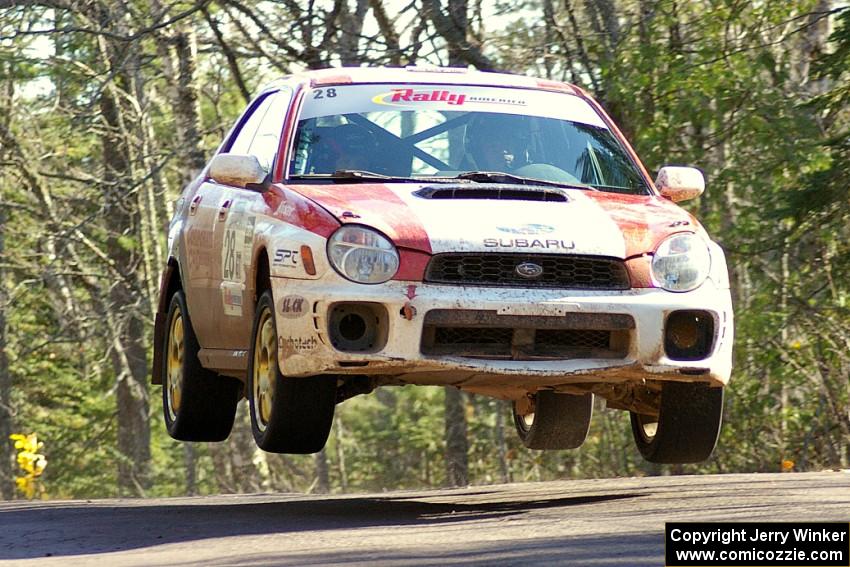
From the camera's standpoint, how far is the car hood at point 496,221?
7547 millimetres

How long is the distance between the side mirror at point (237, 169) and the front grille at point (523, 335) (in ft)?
4.66

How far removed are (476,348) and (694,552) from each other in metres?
1.97

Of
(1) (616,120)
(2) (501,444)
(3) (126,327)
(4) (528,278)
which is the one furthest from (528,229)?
(2) (501,444)

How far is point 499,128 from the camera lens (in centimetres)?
902

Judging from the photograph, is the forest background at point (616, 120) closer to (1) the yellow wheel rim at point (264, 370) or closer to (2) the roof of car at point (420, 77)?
(2) the roof of car at point (420, 77)

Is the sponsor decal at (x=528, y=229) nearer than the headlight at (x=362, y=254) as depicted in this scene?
No

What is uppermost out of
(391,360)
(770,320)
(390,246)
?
(390,246)

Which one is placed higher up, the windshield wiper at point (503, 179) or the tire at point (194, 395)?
the windshield wiper at point (503, 179)

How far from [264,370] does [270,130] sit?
155 cm

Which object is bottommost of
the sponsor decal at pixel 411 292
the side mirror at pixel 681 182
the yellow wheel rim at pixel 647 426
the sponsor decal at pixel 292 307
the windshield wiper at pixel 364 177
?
the yellow wheel rim at pixel 647 426

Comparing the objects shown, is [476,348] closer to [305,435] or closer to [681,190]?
[305,435]

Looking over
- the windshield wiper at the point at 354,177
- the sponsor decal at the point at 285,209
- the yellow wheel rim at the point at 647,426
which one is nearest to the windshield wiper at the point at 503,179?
the windshield wiper at the point at 354,177

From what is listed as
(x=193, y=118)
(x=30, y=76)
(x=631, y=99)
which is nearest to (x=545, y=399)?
(x=631, y=99)

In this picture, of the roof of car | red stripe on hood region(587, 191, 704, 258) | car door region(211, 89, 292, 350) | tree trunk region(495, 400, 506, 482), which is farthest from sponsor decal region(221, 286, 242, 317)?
tree trunk region(495, 400, 506, 482)
